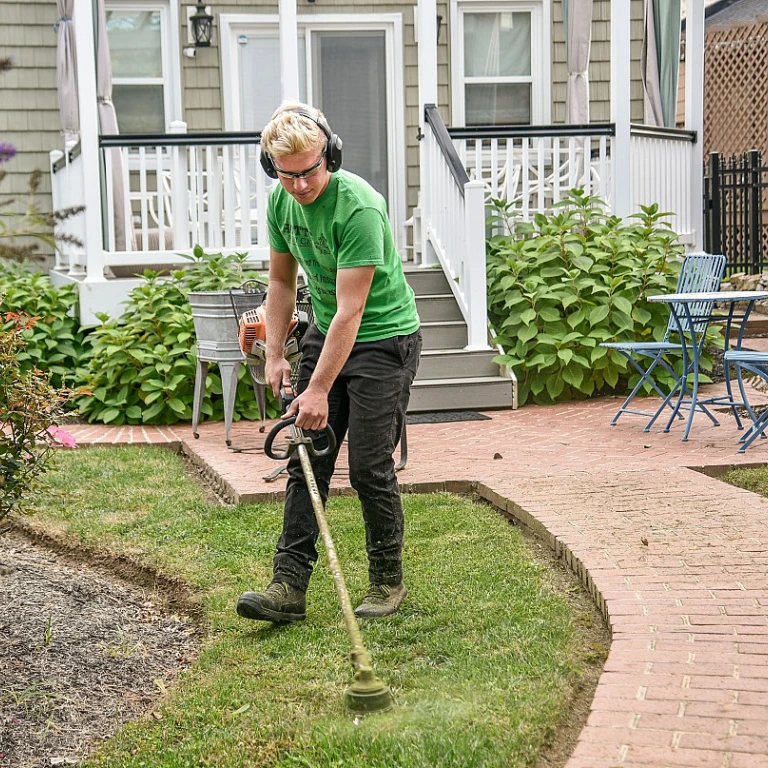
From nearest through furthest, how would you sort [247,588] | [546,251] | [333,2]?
[247,588] → [546,251] → [333,2]

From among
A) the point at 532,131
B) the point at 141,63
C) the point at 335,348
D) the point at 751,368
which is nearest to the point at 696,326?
the point at 751,368

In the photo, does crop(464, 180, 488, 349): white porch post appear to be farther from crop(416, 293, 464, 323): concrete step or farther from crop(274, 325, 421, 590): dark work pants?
crop(274, 325, 421, 590): dark work pants

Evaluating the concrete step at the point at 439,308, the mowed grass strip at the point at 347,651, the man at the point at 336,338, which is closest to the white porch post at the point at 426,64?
the concrete step at the point at 439,308

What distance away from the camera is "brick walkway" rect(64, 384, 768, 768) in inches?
115

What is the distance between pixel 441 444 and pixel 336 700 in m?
4.04

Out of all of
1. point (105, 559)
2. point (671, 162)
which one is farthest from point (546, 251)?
point (105, 559)

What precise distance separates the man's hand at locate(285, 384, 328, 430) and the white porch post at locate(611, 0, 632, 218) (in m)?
7.08

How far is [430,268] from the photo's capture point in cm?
984

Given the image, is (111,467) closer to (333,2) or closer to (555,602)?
(555,602)

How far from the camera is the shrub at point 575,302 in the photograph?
28.9 feet

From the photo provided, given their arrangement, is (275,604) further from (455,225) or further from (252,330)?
(455,225)

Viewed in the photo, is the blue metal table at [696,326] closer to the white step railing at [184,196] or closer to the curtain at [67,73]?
the white step railing at [184,196]

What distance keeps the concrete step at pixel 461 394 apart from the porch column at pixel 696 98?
391 centimetres

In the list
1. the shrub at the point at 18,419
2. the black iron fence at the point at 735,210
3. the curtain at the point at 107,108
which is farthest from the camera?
the black iron fence at the point at 735,210
